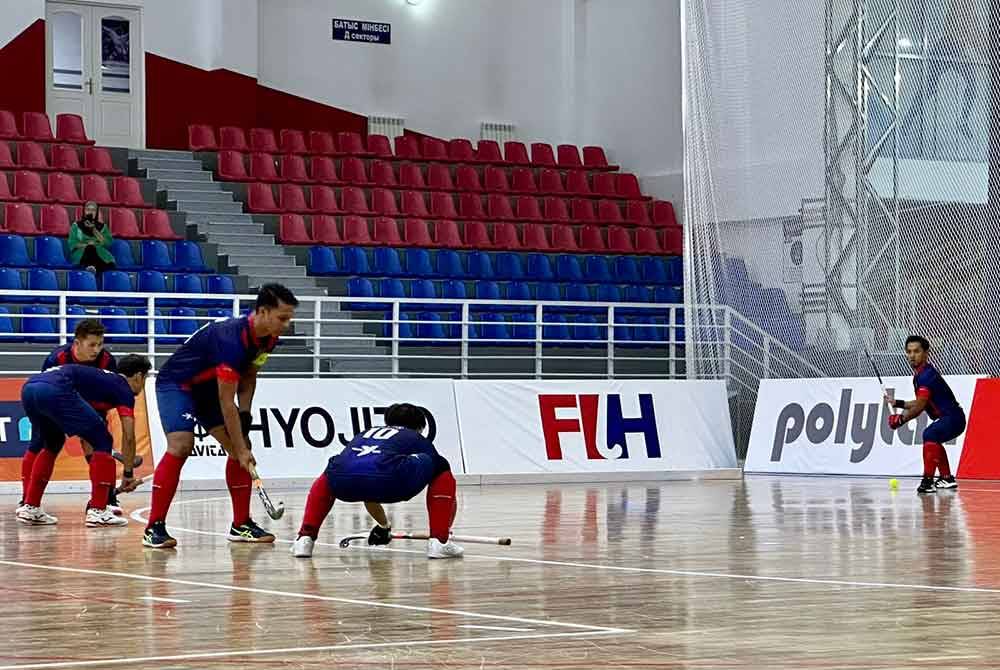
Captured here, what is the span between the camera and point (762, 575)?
970cm

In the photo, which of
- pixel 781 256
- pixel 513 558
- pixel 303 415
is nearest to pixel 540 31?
pixel 781 256

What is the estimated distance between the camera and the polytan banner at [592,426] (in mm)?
22000

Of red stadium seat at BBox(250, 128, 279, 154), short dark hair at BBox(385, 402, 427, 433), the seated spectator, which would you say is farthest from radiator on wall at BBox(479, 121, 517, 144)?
short dark hair at BBox(385, 402, 427, 433)

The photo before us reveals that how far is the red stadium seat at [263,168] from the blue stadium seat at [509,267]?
4.22 m

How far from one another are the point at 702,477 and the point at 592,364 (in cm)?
416

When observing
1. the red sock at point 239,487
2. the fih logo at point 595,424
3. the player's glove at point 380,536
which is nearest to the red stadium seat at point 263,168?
the fih logo at point 595,424

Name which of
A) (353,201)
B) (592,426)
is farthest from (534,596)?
(353,201)

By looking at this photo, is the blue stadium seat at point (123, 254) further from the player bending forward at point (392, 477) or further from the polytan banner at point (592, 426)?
the player bending forward at point (392, 477)

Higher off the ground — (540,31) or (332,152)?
(540,31)

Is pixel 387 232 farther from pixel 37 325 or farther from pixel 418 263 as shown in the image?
pixel 37 325

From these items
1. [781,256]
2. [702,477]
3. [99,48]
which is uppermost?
[99,48]

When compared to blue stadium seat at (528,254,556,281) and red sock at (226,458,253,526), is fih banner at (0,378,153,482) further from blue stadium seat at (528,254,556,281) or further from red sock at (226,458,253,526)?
blue stadium seat at (528,254,556,281)

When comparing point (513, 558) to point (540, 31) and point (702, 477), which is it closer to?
point (702, 477)

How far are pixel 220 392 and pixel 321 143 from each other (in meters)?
20.3
